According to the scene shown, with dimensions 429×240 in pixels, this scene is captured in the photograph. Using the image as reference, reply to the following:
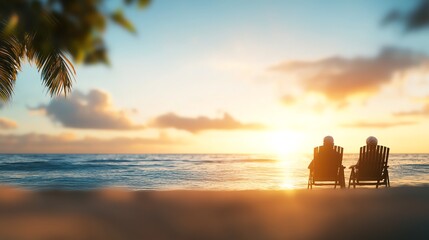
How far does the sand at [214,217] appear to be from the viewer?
4.62m

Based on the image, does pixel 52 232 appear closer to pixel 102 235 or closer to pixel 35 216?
pixel 102 235

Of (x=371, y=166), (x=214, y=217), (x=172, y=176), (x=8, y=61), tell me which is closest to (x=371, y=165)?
(x=371, y=166)

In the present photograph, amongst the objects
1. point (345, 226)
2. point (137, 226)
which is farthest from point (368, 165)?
point (137, 226)

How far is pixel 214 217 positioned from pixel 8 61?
28.3 ft

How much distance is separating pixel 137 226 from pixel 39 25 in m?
2.38

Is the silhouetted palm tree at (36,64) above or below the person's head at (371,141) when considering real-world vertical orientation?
above

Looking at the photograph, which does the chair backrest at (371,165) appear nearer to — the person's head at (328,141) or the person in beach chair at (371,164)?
the person in beach chair at (371,164)

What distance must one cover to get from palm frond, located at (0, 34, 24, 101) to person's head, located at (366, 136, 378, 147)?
31.5ft

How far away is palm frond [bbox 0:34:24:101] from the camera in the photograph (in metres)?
11.6

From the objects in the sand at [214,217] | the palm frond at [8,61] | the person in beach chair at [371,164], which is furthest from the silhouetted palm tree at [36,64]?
the person in beach chair at [371,164]

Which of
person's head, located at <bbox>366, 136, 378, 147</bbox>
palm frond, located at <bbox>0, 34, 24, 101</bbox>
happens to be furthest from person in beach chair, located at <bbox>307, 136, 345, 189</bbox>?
palm frond, located at <bbox>0, 34, 24, 101</bbox>

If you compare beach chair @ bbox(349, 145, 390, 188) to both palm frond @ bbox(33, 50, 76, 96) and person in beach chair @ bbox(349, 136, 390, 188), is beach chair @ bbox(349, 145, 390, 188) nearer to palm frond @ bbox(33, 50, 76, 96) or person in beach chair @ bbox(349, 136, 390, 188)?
person in beach chair @ bbox(349, 136, 390, 188)

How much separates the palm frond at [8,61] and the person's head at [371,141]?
378 inches

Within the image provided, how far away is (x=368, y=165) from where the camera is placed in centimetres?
1234
